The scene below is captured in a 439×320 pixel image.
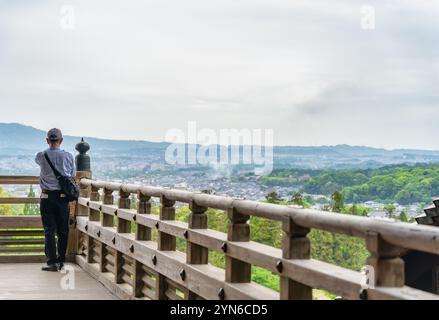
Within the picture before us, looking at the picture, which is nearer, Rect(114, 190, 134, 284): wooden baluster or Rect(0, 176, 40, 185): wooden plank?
Rect(114, 190, 134, 284): wooden baluster

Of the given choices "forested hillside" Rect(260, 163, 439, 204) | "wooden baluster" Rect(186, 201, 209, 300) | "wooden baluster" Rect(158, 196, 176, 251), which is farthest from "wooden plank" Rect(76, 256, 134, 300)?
"forested hillside" Rect(260, 163, 439, 204)

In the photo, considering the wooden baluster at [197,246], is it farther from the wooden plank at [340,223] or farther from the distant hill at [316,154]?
the distant hill at [316,154]

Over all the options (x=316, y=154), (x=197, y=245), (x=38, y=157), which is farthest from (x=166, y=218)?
(x=316, y=154)

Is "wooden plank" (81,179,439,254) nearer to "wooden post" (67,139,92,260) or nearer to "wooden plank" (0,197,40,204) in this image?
"wooden post" (67,139,92,260)

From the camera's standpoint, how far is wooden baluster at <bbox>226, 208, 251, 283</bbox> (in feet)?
17.4

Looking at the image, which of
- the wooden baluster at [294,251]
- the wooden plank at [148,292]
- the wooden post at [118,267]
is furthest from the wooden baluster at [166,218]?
the wooden baluster at [294,251]

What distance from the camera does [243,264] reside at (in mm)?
5324

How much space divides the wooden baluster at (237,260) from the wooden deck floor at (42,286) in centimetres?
374

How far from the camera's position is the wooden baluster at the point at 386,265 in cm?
356

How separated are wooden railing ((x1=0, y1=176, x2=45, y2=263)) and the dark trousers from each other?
152cm

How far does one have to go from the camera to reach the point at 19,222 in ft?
40.8
